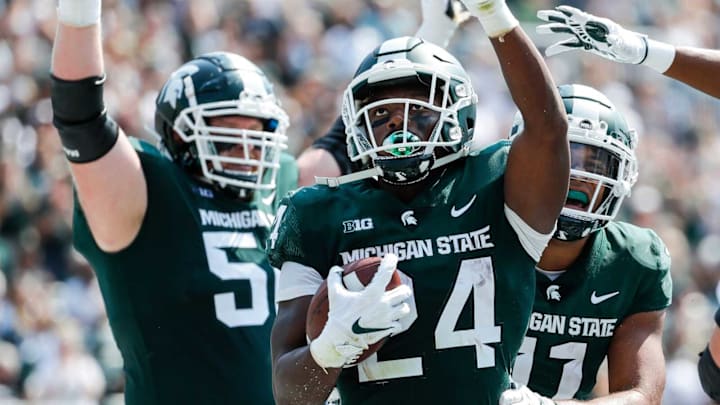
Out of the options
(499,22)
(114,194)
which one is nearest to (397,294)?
(499,22)

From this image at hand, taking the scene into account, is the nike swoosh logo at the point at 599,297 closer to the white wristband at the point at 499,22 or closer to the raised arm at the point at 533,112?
the raised arm at the point at 533,112

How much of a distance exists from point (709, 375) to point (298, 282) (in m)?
1.54

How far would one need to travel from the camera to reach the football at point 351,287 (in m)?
2.84

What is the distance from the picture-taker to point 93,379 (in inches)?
280

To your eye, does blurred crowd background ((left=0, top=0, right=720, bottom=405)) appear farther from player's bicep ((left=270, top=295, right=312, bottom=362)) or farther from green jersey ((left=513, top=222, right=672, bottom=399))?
player's bicep ((left=270, top=295, right=312, bottom=362))

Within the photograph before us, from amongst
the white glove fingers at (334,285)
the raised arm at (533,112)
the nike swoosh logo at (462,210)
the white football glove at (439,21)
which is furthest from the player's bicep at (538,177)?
the white football glove at (439,21)

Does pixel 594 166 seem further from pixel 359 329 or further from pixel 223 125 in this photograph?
pixel 223 125

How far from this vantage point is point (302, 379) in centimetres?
292

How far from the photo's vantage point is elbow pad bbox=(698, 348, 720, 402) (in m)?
3.89

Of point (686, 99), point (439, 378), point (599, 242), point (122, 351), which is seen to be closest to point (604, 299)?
point (599, 242)

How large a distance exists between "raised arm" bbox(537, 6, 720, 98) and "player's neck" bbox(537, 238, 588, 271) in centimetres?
58

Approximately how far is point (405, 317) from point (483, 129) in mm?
7077

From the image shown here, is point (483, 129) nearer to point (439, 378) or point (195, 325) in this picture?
point (195, 325)

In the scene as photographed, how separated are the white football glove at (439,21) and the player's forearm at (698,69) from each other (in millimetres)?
964
